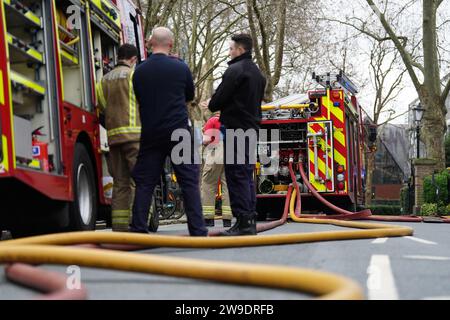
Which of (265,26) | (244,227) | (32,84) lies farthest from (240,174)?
(265,26)

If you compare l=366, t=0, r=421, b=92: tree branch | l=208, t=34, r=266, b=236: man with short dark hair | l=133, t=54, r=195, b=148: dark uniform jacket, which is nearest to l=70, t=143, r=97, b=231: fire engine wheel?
l=133, t=54, r=195, b=148: dark uniform jacket

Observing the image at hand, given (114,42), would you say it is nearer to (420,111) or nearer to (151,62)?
(151,62)

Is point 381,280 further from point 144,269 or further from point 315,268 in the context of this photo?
point 144,269

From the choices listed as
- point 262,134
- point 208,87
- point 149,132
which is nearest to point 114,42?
point 149,132

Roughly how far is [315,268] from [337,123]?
1009 cm

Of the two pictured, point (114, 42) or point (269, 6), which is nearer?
point (114, 42)

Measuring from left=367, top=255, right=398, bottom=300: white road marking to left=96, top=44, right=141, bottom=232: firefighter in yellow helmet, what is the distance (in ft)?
10.7

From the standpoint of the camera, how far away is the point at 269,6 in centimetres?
2786

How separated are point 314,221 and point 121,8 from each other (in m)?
4.10

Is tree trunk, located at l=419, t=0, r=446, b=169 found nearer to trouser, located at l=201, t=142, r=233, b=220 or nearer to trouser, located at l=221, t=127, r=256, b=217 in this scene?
trouser, located at l=201, t=142, r=233, b=220

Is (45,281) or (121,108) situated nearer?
(45,281)

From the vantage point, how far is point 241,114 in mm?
8094

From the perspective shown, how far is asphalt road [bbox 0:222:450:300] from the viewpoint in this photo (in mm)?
4035

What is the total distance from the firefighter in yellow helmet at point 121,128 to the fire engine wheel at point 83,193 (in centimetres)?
26
